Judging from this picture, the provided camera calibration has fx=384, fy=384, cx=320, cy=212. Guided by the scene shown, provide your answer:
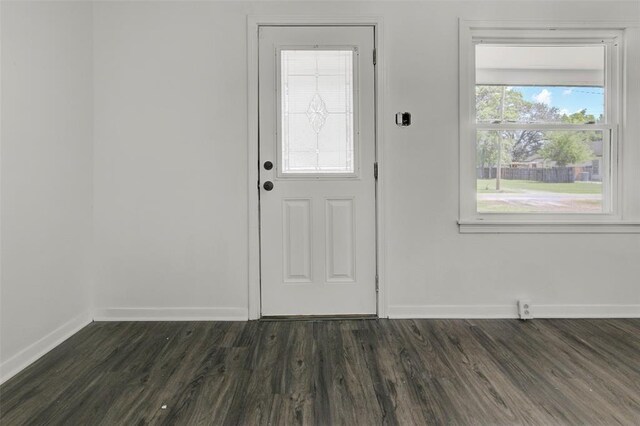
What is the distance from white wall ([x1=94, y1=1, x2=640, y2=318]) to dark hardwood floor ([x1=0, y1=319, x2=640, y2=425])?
22 cm

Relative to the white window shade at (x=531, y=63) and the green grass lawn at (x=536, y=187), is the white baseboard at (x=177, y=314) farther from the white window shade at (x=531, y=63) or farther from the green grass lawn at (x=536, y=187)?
the white window shade at (x=531, y=63)

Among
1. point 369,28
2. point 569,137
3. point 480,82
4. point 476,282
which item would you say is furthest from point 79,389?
point 569,137

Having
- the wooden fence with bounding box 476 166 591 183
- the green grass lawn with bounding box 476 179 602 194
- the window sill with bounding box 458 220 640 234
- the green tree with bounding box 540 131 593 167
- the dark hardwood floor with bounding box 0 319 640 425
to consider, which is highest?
the green tree with bounding box 540 131 593 167

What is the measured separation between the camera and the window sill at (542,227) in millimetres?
2617

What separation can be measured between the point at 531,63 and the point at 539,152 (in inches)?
24.5

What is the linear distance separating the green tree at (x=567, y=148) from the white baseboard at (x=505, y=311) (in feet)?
3.31

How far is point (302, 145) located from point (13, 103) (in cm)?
160

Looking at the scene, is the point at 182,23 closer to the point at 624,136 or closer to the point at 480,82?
the point at 480,82

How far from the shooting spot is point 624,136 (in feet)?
8.63

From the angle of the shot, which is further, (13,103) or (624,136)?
(624,136)

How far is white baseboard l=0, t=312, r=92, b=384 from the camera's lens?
188 centimetres

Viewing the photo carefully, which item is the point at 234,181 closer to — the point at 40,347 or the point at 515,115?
the point at 40,347

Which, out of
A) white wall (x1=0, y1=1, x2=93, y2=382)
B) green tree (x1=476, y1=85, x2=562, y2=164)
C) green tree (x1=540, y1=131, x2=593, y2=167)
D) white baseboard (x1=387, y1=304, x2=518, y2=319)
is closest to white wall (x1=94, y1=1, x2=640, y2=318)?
white baseboard (x1=387, y1=304, x2=518, y2=319)

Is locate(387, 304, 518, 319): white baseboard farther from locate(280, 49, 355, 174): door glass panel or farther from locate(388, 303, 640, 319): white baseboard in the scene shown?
locate(280, 49, 355, 174): door glass panel
